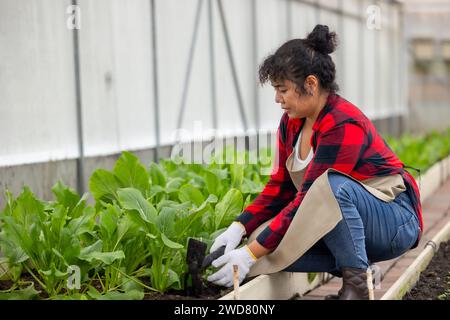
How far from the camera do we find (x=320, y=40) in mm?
3107

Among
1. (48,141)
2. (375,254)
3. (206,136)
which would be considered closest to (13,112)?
(48,141)

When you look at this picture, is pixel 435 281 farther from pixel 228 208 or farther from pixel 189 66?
pixel 189 66

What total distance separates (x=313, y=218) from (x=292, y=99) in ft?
1.53

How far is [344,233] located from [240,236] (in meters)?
0.51

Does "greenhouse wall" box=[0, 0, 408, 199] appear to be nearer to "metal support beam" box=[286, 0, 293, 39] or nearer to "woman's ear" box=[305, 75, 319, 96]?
"metal support beam" box=[286, 0, 293, 39]

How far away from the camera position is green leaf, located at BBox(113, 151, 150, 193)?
387 centimetres

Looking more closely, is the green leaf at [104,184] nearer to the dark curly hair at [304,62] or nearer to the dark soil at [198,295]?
the dark soil at [198,295]

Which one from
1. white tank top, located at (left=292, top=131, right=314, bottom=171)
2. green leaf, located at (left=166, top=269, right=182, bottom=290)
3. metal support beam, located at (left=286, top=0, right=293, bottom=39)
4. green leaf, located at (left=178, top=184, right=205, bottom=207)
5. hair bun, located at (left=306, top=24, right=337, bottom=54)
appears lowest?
green leaf, located at (left=166, top=269, right=182, bottom=290)

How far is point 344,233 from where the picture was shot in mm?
2988

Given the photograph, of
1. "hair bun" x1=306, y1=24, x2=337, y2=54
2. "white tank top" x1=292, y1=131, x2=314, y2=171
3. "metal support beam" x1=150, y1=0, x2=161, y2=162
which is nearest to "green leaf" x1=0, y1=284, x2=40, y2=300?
"white tank top" x1=292, y1=131, x2=314, y2=171

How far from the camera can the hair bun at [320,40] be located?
122 inches
